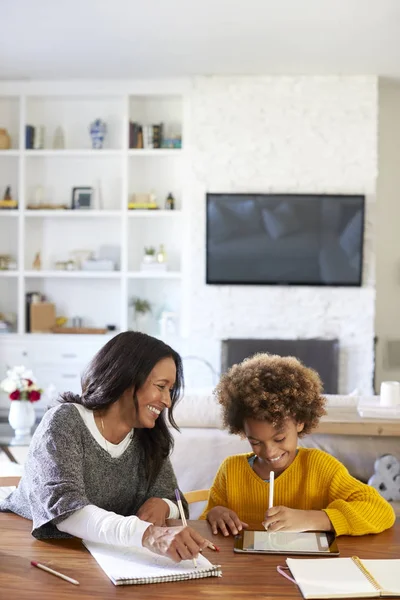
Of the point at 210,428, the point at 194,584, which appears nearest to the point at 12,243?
the point at 210,428

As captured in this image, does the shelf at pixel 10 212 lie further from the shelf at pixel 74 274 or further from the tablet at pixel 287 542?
the tablet at pixel 287 542

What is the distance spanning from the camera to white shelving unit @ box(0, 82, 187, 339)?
6.95m

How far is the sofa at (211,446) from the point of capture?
3236 millimetres

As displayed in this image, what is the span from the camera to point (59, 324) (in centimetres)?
710

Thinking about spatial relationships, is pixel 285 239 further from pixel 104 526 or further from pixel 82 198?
pixel 104 526

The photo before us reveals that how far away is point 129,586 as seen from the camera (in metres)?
1.47

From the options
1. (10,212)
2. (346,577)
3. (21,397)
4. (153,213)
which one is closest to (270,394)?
(346,577)

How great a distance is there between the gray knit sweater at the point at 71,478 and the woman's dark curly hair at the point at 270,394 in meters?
0.25

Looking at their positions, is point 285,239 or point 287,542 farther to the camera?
point 285,239

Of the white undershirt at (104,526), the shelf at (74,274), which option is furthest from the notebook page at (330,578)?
the shelf at (74,274)

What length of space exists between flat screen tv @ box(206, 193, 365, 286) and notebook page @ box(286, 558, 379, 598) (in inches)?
200

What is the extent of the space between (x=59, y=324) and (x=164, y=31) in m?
2.73

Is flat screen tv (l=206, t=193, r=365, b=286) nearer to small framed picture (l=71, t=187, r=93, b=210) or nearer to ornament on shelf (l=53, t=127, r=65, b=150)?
small framed picture (l=71, t=187, r=93, b=210)

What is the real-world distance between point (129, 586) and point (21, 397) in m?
3.29
